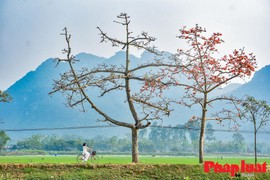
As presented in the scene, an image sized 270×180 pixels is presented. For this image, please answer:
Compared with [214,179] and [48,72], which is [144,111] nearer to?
[214,179]

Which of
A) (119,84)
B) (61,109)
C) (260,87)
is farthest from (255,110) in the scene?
(61,109)

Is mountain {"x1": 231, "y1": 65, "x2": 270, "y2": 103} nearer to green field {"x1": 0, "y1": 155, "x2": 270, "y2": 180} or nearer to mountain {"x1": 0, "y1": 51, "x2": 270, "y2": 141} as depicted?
mountain {"x1": 0, "y1": 51, "x2": 270, "y2": 141}

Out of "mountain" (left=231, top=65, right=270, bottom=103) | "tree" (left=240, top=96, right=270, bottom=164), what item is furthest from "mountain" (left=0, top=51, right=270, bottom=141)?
"tree" (left=240, top=96, right=270, bottom=164)

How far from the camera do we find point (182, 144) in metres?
68.1

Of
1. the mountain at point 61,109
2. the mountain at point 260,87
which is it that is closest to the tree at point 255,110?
the mountain at point 61,109

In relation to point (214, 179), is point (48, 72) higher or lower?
higher

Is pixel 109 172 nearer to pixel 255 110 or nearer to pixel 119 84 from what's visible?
pixel 119 84

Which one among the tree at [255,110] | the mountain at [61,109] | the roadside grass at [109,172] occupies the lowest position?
the roadside grass at [109,172]

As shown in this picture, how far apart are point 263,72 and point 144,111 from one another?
136610mm

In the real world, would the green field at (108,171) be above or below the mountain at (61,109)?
below

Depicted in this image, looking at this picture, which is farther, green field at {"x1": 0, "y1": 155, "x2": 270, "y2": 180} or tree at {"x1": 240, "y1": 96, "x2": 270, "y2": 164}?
tree at {"x1": 240, "y1": 96, "x2": 270, "y2": 164}

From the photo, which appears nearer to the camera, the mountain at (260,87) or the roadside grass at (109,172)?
the roadside grass at (109,172)

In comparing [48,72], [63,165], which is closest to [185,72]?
[63,165]

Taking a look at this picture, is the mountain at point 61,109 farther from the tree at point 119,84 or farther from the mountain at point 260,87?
the tree at point 119,84
